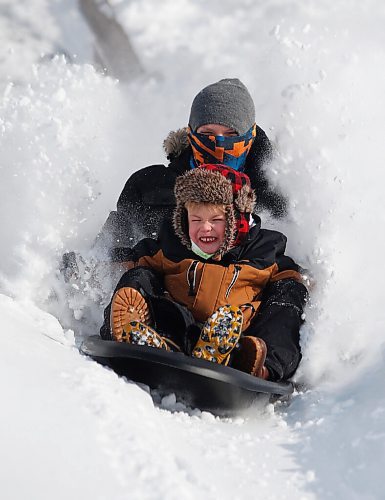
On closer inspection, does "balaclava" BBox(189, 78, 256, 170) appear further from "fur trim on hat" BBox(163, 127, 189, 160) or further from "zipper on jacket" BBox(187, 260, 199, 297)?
"zipper on jacket" BBox(187, 260, 199, 297)

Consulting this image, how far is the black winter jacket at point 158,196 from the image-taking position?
298 centimetres

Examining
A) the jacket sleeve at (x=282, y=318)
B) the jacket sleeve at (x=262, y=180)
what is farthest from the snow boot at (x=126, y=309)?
the jacket sleeve at (x=262, y=180)

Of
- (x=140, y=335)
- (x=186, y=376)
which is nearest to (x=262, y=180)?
(x=140, y=335)

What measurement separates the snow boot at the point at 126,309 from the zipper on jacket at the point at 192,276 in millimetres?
186

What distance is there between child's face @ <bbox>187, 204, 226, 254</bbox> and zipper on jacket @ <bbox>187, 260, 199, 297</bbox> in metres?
0.08

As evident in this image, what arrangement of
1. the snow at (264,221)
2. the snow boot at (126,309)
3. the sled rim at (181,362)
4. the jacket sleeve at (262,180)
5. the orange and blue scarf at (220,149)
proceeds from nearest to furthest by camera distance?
the snow at (264,221)
the sled rim at (181,362)
the snow boot at (126,309)
the orange and blue scarf at (220,149)
the jacket sleeve at (262,180)

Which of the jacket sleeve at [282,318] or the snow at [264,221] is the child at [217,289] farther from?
the snow at [264,221]

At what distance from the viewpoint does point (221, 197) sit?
93.4 inches

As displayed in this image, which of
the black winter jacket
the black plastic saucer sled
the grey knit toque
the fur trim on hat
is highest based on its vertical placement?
the grey knit toque

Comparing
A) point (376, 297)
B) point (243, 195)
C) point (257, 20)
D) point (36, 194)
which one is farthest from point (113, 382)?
point (257, 20)

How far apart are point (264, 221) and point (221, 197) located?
0.64 meters

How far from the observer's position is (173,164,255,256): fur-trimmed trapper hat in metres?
2.38

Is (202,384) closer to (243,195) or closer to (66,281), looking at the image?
(243,195)

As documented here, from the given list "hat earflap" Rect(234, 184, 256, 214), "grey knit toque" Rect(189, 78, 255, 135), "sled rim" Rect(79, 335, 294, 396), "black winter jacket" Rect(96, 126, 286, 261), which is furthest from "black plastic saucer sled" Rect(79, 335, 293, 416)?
"grey knit toque" Rect(189, 78, 255, 135)
